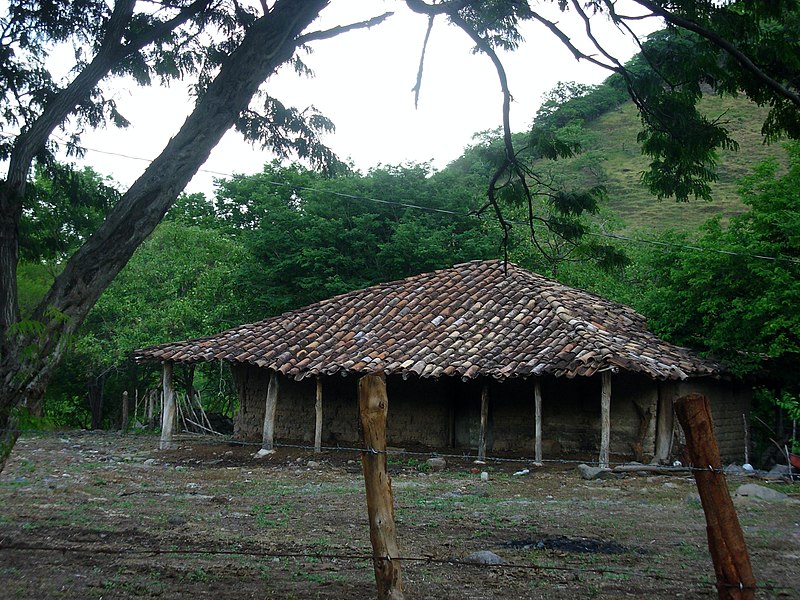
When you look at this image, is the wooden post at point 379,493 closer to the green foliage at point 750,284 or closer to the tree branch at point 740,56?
the tree branch at point 740,56

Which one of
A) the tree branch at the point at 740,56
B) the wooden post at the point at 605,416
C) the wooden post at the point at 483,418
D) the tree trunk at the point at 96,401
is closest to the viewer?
the tree branch at the point at 740,56

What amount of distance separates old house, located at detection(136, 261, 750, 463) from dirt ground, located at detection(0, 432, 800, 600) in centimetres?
166

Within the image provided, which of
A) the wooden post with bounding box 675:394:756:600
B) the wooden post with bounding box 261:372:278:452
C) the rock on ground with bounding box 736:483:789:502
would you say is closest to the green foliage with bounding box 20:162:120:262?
the wooden post with bounding box 675:394:756:600

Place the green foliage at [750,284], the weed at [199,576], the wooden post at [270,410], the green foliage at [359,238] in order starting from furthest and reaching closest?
the green foliage at [359,238] → the wooden post at [270,410] → the green foliage at [750,284] → the weed at [199,576]

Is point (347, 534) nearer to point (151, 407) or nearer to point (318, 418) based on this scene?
point (318, 418)

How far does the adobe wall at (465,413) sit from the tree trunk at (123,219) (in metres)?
11.4

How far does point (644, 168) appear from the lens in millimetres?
57156

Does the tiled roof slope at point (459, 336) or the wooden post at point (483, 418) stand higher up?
the tiled roof slope at point (459, 336)

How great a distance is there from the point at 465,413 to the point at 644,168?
44.1 m

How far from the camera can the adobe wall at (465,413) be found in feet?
51.8

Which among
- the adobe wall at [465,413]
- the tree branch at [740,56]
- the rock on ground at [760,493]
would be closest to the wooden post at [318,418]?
the adobe wall at [465,413]

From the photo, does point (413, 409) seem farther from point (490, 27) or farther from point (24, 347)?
point (24, 347)

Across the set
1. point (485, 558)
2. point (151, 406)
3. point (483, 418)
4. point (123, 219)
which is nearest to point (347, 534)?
point (485, 558)

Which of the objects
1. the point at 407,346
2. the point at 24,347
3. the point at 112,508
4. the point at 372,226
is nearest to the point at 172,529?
the point at 112,508
